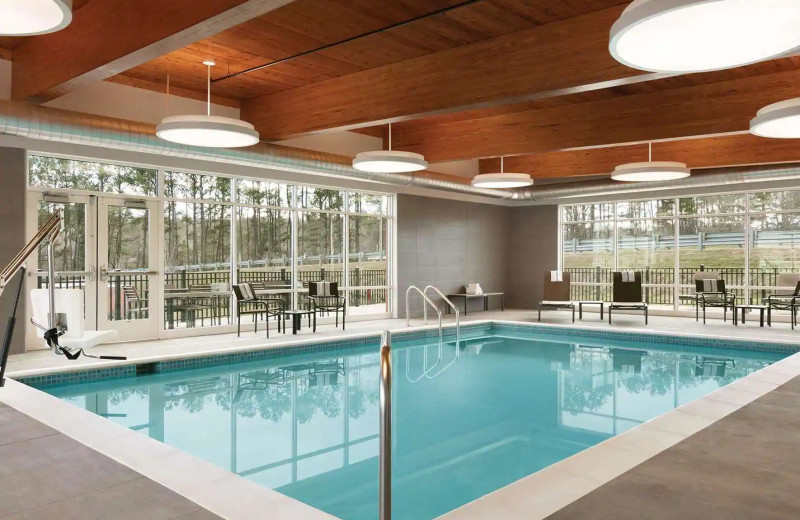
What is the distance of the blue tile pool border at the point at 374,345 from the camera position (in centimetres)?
626

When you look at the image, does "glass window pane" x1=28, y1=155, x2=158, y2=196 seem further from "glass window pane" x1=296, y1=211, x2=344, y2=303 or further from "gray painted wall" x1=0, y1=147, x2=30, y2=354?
"glass window pane" x1=296, y1=211, x2=344, y2=303

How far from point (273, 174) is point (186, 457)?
689 cm

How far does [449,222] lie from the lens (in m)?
12.9

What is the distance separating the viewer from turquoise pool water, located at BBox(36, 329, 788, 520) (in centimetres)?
369

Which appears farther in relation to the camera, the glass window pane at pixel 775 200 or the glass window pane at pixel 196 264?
the glass window pane at pixel 775 200

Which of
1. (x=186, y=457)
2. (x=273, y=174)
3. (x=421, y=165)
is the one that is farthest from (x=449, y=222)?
(x=186, y=457)

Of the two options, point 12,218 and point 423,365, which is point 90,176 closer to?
point 12,218

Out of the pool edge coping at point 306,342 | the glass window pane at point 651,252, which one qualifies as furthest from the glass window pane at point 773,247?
the pool edge coping at point 306,342

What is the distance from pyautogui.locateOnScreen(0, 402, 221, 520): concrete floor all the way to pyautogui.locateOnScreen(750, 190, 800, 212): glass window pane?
12.0 m

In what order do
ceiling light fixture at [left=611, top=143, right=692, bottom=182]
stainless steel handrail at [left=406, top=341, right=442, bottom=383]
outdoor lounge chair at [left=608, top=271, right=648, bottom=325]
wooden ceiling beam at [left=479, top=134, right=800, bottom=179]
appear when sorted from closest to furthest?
stainless steel handrail at [left=406, top=341, right=442, bottom=383] → ceiling light fixture at [left=611, top=143, right=692, bottom=182] → wooden ceiling beam at [left=479, top=134, right=800, bottom=179] → outdoor lounge chair at [left=608, top=271, right=648, bottom=325]

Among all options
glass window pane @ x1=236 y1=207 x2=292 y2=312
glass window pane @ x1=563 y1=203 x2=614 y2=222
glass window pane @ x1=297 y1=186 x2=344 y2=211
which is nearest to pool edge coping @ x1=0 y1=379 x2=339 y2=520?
glass window pane @ x1=236 y1=207 x2=292 y2=312

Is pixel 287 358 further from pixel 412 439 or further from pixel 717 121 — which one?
pixel 717 121

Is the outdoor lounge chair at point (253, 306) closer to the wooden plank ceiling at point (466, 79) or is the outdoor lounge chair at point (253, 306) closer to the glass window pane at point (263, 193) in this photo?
the glass window pane at point (263, 193)

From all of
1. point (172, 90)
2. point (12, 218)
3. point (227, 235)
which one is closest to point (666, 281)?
point (227, 235)
